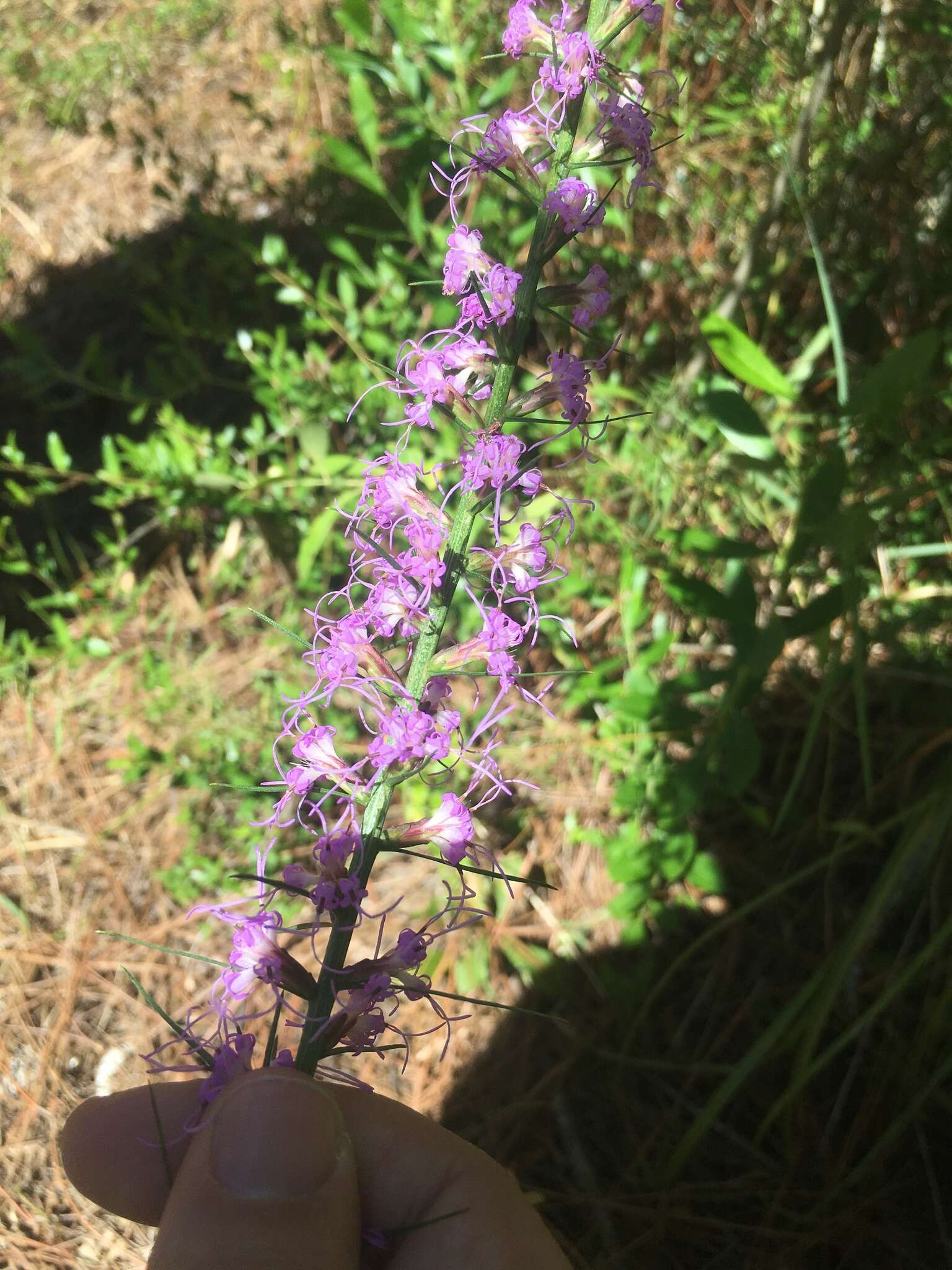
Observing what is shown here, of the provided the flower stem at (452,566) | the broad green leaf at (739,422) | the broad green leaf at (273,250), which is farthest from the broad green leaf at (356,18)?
the flower stem at (452,566)

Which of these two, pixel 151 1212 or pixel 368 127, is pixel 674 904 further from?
pixel 368 127

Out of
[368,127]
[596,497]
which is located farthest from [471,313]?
[596,497]

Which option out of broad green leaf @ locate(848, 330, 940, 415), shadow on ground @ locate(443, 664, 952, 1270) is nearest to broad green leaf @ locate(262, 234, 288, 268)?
broad green leaf @ locate(848, 330, 940, 415)

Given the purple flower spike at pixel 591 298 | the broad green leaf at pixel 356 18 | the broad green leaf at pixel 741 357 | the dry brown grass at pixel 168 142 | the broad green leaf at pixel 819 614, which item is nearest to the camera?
the purple flower spike at pixel 591 298

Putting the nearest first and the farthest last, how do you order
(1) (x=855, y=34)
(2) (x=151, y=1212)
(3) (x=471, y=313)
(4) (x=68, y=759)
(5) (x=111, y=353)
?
(3) (x=471, y=313), (2) (x=151, y=1212), (1) (x=855, y=34), (4) (x=68, y=759), (5) (x=111, y=353)

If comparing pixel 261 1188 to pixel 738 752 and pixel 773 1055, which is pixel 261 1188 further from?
pixel 773 1055

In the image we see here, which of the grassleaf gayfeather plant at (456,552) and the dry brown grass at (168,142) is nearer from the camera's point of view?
the grassleaf gayfeather plant at (456,552)

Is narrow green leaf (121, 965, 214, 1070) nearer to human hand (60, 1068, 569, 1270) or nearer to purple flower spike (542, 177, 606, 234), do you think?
human hand (60, 1068, 569, 1270)

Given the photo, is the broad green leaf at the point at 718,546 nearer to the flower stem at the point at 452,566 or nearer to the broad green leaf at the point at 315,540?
the broad green leaf at the point at 315,540

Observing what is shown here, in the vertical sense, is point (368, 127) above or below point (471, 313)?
above
